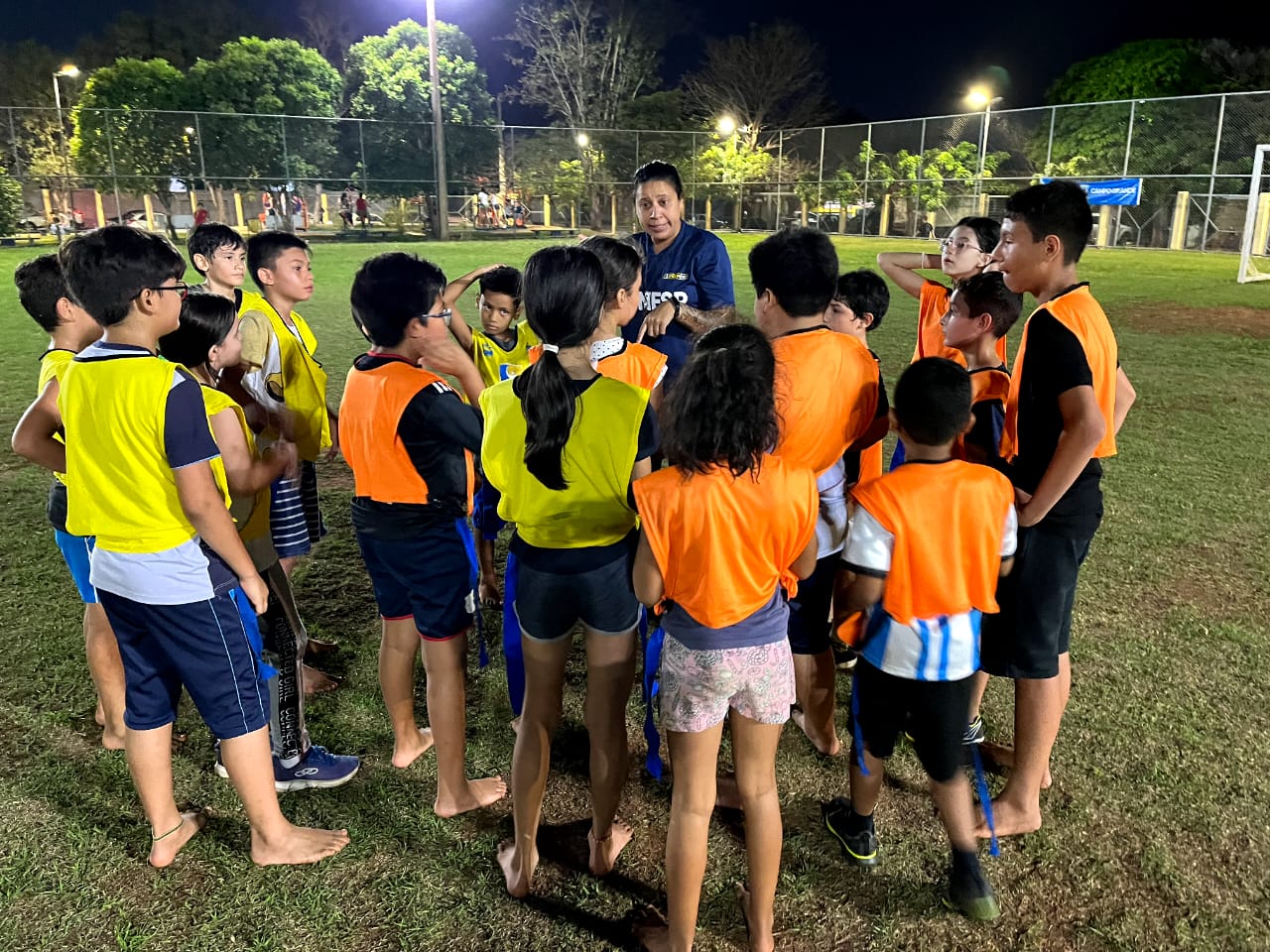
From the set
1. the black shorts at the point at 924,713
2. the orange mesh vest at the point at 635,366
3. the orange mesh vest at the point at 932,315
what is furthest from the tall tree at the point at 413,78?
the black shorts at the point at 924,713

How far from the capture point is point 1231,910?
2.39 meters

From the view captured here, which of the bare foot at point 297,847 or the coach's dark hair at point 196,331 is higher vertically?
the coach's dark hair at point 196,331

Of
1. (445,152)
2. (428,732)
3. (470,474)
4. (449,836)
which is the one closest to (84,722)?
(428,732)

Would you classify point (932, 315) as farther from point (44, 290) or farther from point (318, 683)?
point (44, 290)

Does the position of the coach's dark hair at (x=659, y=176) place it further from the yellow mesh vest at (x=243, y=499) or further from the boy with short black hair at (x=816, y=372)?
the yellow mesh vest at (x=243, y=499)

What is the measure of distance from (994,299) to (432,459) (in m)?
1.97

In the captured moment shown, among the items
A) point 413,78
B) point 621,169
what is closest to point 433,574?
point 621,169

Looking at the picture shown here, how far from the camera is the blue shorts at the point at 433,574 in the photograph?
264 centimetres

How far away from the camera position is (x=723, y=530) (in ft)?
6.47

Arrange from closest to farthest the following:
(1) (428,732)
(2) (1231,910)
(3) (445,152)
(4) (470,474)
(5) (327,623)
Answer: (2) (1231,910)
(4) (470,474)
(1) (428,732)
(5) (327,623)
(3) (445,152)

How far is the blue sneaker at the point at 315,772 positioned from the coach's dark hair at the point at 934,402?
2288 millimetres

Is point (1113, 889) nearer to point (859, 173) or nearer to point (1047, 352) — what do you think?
point (1047, 352)

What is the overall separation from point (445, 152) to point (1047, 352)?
31578 mm

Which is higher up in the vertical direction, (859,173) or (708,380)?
(859,173)
